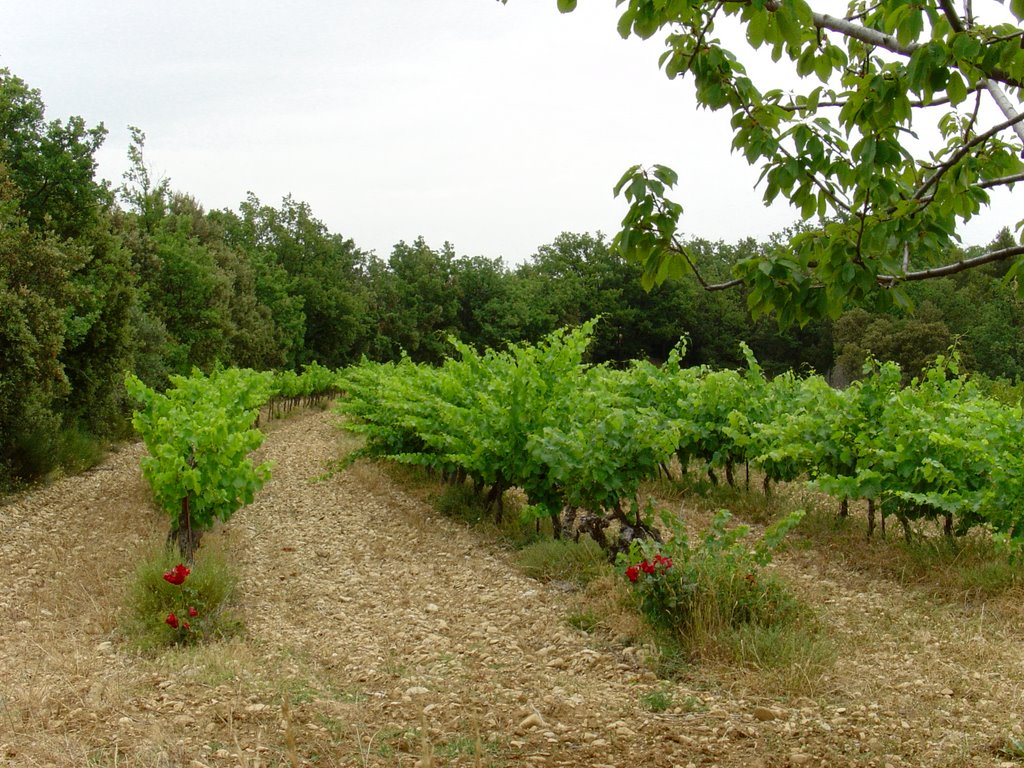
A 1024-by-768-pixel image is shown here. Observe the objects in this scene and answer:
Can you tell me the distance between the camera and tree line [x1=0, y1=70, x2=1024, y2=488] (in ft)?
38.6

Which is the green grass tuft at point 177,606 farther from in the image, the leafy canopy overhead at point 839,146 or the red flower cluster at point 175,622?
the leafy canopy overhead at point 839,146

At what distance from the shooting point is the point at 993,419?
6.50 m

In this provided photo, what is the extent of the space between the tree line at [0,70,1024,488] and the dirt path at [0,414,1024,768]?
2015 mm

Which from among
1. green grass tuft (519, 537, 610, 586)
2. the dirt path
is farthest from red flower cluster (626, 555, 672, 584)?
green grass tuft (519, 537, 610, 586)

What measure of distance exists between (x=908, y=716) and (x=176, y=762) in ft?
10.7

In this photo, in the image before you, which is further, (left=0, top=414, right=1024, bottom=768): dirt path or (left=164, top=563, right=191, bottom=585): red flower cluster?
(left=164, top=563, right=191, bottom=585): red flower cluster

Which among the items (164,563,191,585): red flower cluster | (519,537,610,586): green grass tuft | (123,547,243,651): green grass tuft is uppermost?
(519,537,610,586): green grass tuft

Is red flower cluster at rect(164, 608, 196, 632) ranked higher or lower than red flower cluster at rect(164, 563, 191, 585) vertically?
lower

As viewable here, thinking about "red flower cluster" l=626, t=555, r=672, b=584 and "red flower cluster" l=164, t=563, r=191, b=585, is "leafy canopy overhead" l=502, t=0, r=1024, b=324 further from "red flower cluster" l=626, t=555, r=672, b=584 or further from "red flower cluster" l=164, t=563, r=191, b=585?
"red flower cluster" l=164, t=563, r=191, b=585

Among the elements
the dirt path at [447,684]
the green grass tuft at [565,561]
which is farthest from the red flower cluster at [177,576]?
the green grass tuft at [565,561]

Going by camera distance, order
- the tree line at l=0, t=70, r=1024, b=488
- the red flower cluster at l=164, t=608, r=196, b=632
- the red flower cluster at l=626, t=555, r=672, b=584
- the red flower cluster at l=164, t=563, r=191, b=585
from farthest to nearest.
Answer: the tree line at l=0, t=70, r=1024, b=488 < the red flower cluster at l=164, t=563, r=191, b=585 < the red flower cluster at l=164, t=608, r=196, b=632 < the red flower cluster at l=626, t=555, r=672, b=584

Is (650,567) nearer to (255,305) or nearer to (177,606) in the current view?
(177,606)

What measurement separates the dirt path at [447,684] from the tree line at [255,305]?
6.61 feet

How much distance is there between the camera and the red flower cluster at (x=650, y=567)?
16.6ft
